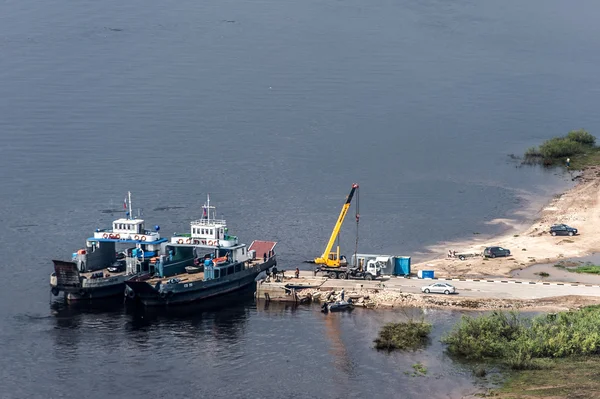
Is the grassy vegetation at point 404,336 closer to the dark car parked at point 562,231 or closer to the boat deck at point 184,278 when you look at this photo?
the boat deck at point 184,278

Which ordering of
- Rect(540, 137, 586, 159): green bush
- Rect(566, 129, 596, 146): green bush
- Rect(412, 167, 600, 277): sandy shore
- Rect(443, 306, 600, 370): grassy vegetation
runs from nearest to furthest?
Rect(443, 306, 600, 370): grassy vegetation < Rect(412, 167, 600, 277): sandy shore < Rect(540, 137, 586, 159): green bush < Rect(566, 129, 596, 146): green bush

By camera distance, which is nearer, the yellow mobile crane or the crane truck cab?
the crane truck cab

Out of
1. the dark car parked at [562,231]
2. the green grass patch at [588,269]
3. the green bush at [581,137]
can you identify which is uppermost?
the green bush at [581,137]

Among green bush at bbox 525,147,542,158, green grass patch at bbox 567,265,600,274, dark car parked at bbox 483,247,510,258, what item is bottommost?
green grass patch at bbox 567,265,600,274

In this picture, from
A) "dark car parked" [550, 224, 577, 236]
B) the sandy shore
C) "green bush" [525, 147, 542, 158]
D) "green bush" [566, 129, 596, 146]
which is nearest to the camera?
the sandy shore

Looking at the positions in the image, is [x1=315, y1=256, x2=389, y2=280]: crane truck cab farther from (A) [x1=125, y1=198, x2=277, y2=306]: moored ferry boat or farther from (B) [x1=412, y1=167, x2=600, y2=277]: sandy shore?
(A) [x1=125, y1=198, x2=277, y2=306]: moored ferry boat

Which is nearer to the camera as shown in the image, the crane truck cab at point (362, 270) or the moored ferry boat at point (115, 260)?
the moored ferry boat at point (115, 260)

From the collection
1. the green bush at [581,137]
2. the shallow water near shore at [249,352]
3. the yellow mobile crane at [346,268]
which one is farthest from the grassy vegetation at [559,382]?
the green bush at [581,137]

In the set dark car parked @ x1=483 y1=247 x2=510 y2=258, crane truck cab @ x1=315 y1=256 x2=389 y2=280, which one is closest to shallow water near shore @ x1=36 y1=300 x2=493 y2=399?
crane truck cab @ x1=315 y1=256 x2=389 y2=280
